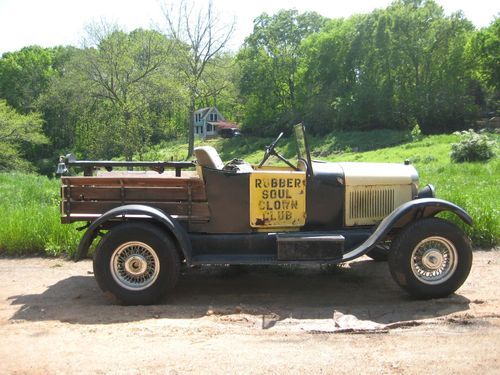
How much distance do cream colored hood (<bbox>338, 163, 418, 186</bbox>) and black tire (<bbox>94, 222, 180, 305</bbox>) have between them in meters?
2.16

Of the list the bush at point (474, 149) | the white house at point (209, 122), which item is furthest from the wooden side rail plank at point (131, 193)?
the white house at point (209, 122)

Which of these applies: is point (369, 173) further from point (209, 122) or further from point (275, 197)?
point (209, 122)

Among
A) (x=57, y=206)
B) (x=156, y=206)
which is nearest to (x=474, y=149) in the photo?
(x=57, y=206)

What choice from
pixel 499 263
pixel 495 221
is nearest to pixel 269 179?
pixel 499 263

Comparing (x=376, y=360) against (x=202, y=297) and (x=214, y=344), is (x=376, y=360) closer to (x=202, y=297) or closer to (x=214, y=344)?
(x=214, y=344)

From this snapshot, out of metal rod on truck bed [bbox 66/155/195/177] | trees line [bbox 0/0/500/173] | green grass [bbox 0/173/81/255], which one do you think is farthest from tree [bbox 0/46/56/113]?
metal rod on truck bed [bbox 66/155/195/177]

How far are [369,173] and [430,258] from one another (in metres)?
1.18

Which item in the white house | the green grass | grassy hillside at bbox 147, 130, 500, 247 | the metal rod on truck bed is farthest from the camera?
the white house

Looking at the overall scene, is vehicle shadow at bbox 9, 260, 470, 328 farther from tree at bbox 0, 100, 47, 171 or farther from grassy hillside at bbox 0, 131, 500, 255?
tree at bbox 0, 100, 47, 171

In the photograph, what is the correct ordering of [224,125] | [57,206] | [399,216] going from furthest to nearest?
[224,125] < [57,206] < [399,216]

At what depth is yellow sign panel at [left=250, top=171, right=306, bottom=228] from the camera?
240 inches

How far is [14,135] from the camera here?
41844mm

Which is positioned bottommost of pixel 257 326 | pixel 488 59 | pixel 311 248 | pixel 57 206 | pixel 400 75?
pixel 257 326

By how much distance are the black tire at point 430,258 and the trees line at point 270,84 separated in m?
30.1
